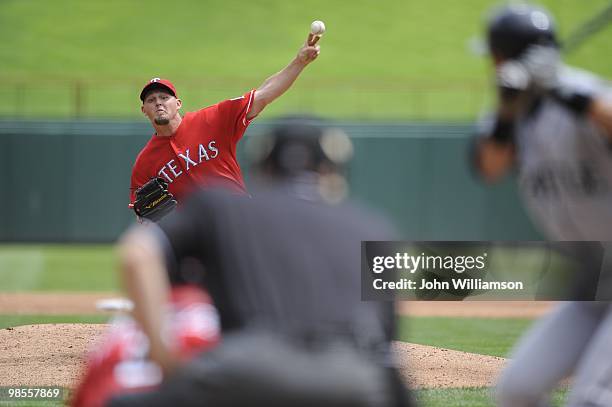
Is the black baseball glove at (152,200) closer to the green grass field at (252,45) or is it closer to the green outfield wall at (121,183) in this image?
the green outfield wall at (121,183)

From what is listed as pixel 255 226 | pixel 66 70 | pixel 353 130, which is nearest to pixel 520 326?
pixel 353 130

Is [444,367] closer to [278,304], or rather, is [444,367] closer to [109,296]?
[278,304]

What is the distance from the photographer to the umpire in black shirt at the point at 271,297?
2.69 m

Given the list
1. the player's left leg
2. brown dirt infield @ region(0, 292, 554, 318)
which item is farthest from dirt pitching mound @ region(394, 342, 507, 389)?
brown dirt infield @ region(0, 292, 554, 318)

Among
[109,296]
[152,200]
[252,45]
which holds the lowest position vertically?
[109,296]

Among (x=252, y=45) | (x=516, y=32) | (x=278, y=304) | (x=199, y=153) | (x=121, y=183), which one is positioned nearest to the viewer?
(x=278, y=304)

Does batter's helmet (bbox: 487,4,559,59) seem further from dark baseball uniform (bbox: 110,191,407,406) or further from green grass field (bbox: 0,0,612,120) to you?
green grass field (bbox: 0,0,612,120)

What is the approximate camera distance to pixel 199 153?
7.05 meters

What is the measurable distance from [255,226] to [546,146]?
1.09 m

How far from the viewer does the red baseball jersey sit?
23.0 feet

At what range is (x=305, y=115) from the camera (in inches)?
120

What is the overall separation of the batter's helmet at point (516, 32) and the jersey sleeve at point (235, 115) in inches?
Answer: 152

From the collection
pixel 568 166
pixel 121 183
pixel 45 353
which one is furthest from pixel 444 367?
pixel 121 183

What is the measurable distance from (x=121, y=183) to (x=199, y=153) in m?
10.7
